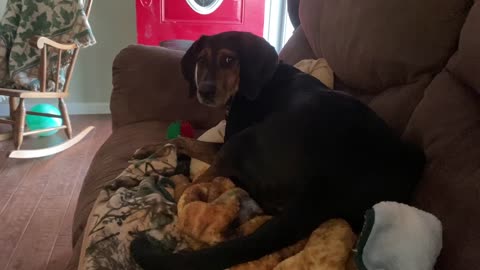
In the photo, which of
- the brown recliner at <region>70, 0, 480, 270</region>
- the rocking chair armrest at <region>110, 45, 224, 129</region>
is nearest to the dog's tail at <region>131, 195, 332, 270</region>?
the brown recliner at <region>70, 0, 480, 270</region>

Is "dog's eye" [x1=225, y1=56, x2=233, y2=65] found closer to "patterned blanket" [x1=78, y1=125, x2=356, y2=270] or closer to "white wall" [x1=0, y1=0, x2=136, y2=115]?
"patterned blanket" [x1=78, y1=125, x2=356, y2=270]

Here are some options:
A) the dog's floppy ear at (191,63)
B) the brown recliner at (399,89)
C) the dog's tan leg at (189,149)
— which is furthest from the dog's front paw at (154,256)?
the dog's floppy ear at (191,63)

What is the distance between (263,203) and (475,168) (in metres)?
0.45

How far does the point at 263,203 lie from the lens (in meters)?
1.04

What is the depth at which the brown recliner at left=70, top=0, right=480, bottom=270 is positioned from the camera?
2.75 ft

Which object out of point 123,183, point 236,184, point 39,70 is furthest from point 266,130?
point 39,70

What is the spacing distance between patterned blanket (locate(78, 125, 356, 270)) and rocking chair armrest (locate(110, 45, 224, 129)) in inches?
28.9

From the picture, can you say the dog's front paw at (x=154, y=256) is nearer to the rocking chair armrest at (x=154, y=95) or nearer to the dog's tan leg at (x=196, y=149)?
the dog's tan leg at (x=196, y=149)

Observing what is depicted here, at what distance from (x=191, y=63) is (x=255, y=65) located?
1.00ft

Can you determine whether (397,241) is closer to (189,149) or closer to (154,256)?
(154,256)

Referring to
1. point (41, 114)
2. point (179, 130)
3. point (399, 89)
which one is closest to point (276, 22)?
point (41, 114)

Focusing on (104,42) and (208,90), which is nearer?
(208,90)

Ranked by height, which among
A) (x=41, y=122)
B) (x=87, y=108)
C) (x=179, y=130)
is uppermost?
(x=179, y=130)

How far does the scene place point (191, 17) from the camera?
344cm
